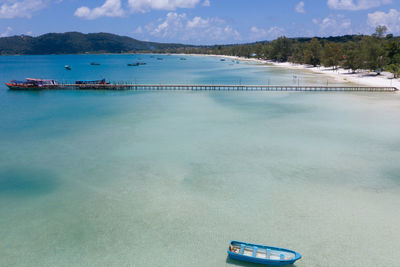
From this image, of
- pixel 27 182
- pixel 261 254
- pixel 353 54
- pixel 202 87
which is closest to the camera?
pixel 261 254

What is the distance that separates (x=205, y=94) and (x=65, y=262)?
39498mm

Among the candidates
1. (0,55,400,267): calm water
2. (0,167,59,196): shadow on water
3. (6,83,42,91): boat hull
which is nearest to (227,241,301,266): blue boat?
(0,55,400,267): calm water

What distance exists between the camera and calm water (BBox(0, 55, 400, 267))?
Result: 11930mm

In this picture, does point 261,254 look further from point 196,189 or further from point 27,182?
point 27,182

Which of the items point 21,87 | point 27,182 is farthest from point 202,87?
point 27,182

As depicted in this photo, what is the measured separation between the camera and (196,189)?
648 inches

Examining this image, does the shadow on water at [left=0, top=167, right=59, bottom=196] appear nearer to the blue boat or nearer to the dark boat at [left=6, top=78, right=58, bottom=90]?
the blue boat

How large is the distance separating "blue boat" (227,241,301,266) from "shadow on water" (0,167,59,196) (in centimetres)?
1137

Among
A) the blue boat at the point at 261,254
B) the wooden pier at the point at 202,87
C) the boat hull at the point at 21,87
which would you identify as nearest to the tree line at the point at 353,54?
the wooden pier at the point at 202,87

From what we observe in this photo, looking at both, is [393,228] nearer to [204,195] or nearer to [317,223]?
[317,223]

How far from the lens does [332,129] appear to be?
27219mm

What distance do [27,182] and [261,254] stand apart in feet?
47.8

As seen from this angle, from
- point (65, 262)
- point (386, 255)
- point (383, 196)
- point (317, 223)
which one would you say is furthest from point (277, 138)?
point (65, 262)

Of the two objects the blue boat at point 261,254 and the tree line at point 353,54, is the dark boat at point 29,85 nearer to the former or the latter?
the blue boat at point 261,254
